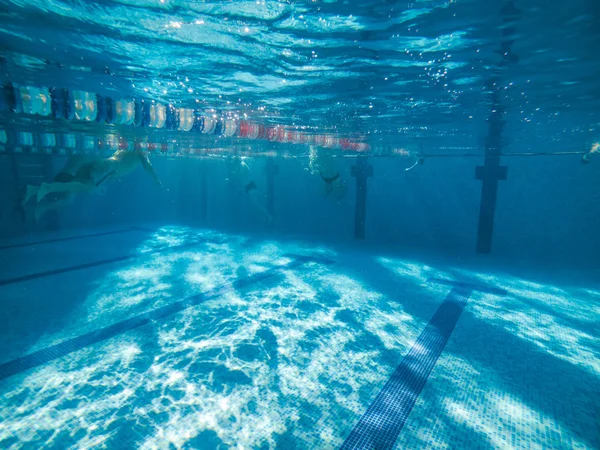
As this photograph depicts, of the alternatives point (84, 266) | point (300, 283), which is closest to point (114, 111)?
point (84, 266)

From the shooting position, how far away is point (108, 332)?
695 cm

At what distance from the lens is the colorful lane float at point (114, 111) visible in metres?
8.98

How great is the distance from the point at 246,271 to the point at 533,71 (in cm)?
1037

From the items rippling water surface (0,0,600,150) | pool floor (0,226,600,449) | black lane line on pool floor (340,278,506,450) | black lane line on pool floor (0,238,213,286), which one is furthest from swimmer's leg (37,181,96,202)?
black lane line on pool floor (340,278,506,450)

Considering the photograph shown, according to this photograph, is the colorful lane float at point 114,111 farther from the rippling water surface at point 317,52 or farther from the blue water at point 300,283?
the rippling water surface at point 317,52

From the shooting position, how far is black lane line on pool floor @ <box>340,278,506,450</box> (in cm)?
410

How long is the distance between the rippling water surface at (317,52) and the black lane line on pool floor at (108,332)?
19.8ft

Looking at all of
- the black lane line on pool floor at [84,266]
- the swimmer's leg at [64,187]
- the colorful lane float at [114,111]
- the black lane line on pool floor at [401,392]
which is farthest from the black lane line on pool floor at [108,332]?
A: the colorful lane float at [114,111]

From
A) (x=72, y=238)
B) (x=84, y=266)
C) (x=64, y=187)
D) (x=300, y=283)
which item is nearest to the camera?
(x=64, y=187)

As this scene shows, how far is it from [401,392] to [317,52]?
662 cm

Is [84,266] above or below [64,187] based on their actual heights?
below

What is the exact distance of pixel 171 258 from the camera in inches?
544

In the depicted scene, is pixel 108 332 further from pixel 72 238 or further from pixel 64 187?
pixel 72 238

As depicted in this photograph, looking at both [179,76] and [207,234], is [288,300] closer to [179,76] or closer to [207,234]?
A: [179,76]
